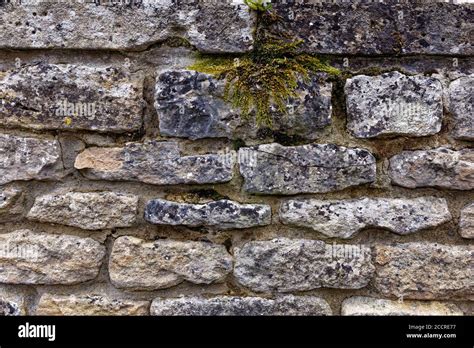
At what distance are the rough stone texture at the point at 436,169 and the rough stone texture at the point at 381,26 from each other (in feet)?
1.12

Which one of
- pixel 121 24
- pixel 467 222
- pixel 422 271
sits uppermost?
pixel 121 24

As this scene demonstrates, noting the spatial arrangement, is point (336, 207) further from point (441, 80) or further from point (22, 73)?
point (22, 73)

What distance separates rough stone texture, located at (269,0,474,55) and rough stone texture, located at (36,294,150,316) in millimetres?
1039

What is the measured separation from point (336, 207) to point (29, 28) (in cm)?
118

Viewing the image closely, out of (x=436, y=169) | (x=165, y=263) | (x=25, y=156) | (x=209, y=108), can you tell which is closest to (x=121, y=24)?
(x=209, y=108)

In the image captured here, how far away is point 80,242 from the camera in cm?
165

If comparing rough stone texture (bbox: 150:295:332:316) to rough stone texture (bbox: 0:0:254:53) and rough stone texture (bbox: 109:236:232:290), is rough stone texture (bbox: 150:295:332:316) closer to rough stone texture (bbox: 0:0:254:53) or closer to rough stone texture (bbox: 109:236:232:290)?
rough stone texture (bbox: 109:236:232:290)

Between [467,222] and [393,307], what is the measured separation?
0.38 metres

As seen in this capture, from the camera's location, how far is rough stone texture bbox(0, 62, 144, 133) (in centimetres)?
162

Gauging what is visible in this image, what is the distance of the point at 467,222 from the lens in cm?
163

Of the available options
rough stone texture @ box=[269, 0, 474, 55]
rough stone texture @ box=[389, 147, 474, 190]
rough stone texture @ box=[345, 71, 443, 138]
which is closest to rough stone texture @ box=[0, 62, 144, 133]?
rough stone texture @ box=[269, 0, 474, 55]

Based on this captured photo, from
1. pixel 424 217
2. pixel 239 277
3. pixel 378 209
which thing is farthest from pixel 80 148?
pixel 424 217

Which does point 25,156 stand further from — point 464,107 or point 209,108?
point 464,107

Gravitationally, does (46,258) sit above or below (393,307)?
above
